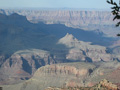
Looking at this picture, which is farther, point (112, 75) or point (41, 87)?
point (41, 87)

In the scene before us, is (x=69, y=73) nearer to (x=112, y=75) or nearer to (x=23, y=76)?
(x=112, y=75)

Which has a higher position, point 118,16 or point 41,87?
point 118,16

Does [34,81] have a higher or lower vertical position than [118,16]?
lower

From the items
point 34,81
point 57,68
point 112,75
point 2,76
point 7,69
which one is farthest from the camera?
point 7,69

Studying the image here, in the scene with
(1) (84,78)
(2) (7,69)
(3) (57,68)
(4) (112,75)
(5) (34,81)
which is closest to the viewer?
(4) (112,75)

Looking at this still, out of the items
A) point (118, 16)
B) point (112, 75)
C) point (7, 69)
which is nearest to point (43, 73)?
point (112, 75)

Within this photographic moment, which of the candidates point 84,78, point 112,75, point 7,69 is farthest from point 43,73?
point 7,69

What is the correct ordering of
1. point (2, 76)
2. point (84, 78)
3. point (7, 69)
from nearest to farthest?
point (84, 78) → point (2, 76) → point (7, 69)

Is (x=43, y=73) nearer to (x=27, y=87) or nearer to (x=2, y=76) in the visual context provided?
(x=27, y=87)

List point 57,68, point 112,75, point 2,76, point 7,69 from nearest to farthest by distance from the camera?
1. point 112,75
2. point 57,68
3. point 2,76
4. point 7,69
